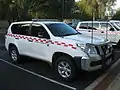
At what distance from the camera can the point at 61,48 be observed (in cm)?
748

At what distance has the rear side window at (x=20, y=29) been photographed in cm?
933

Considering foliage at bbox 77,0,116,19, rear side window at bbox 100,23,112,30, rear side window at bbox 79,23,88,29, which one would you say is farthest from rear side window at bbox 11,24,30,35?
foliage at bbox 77,0,116,19

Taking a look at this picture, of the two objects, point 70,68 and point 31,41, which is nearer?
point 70,68

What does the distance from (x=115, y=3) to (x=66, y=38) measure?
43377 millimetres

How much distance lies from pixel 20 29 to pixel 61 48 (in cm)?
277

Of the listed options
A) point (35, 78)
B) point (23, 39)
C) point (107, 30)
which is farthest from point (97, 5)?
point (35, 78)

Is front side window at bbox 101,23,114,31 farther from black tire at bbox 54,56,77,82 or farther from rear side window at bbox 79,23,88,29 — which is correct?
black tire at bbox 54,56,77,82

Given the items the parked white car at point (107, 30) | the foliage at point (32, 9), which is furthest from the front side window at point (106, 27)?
the foliage at point (32, 9)

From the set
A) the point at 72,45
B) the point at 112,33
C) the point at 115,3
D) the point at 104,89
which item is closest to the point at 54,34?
the point at 72,45

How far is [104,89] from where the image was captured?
675cm

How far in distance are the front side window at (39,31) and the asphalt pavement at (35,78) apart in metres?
1.25

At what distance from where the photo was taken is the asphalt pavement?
23.0 ft

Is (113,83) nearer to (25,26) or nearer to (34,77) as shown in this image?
(34,77)

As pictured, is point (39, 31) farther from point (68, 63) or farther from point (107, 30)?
point (107, 30)
